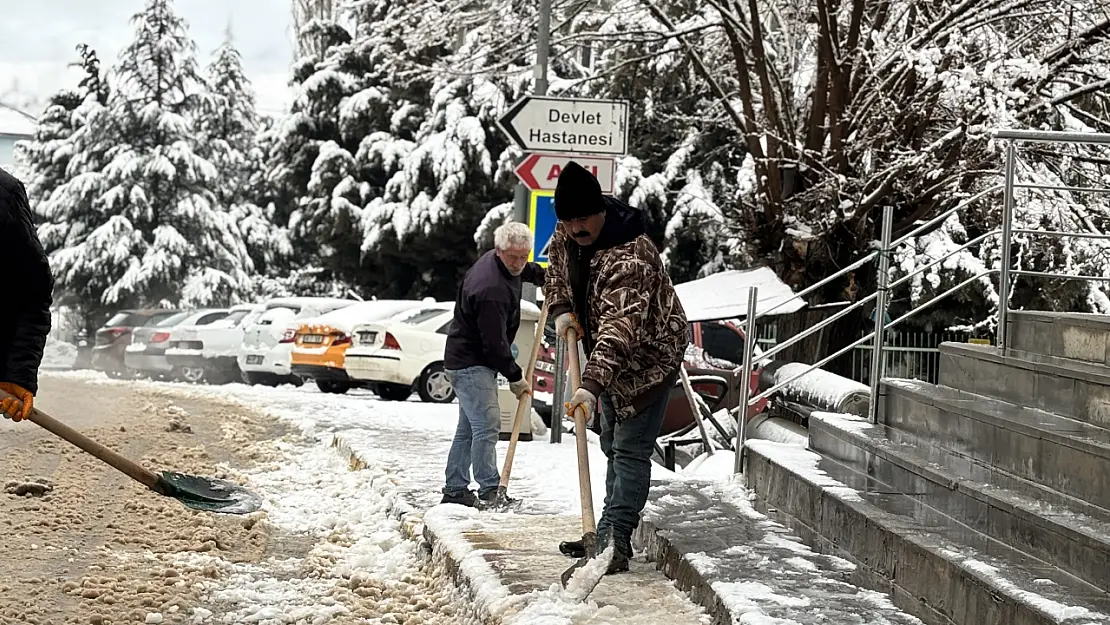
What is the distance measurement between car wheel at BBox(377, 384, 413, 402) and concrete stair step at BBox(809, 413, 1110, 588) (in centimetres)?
1105

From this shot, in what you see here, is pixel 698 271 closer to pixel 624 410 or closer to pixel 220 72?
pixel 624 410

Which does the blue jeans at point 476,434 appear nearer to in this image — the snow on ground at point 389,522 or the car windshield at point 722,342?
the snow on ground at point 389,522

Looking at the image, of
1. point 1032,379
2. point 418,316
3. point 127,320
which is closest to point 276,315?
A: point 418,316

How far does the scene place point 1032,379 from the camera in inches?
239

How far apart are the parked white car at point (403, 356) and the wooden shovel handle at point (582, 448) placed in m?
11.4

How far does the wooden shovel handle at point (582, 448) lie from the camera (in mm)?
5363

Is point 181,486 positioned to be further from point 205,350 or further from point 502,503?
point 205,350

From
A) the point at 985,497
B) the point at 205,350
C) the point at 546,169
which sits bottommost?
the point at 205,350

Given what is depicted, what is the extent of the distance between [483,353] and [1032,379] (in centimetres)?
320

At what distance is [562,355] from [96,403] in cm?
674

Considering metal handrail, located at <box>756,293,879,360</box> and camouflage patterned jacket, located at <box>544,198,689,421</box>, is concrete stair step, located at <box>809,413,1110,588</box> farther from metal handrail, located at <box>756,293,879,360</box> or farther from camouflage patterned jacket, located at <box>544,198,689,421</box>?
→ camouflage patterned jacket, located at <box>544,198,689,421</box>

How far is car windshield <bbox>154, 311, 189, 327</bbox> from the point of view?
22.5 metres

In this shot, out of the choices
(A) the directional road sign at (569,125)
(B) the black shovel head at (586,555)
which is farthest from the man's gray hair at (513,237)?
(A) the directional road sign at (569,125)

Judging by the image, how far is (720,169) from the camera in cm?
2514
